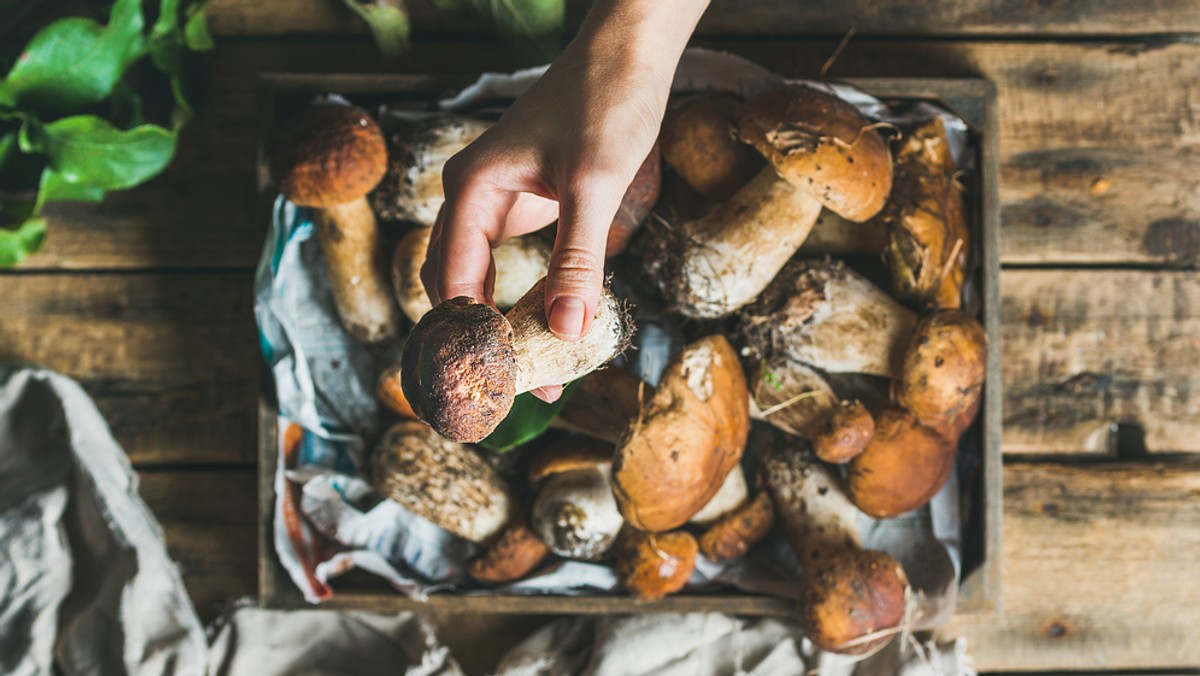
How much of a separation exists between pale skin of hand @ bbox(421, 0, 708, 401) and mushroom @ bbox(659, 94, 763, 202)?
0.27 m

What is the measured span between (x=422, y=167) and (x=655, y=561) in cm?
83

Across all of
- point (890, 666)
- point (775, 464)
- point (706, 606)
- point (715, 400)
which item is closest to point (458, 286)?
point (715, 400)

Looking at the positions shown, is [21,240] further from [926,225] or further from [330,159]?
[926,225]

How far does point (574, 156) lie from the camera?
1.16 meters

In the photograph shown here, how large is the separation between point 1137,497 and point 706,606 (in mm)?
1007

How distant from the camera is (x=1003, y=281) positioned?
1.91m

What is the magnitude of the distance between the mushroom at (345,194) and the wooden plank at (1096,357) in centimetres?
132

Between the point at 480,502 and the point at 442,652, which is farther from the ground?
the point at 480,502

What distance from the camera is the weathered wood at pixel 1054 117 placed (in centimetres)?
189

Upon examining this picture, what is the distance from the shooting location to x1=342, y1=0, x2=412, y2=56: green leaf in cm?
172

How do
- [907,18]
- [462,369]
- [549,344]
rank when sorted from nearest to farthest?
1. [462,369]
2. [549,344]
3. [907,18]

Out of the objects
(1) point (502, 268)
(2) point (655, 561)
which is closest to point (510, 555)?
(2) point (655, 561)

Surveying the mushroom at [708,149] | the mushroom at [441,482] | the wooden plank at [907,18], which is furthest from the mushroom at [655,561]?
the wooden plank at [907,18]

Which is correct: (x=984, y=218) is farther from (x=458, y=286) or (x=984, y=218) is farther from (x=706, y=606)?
(x=458, y=286)
